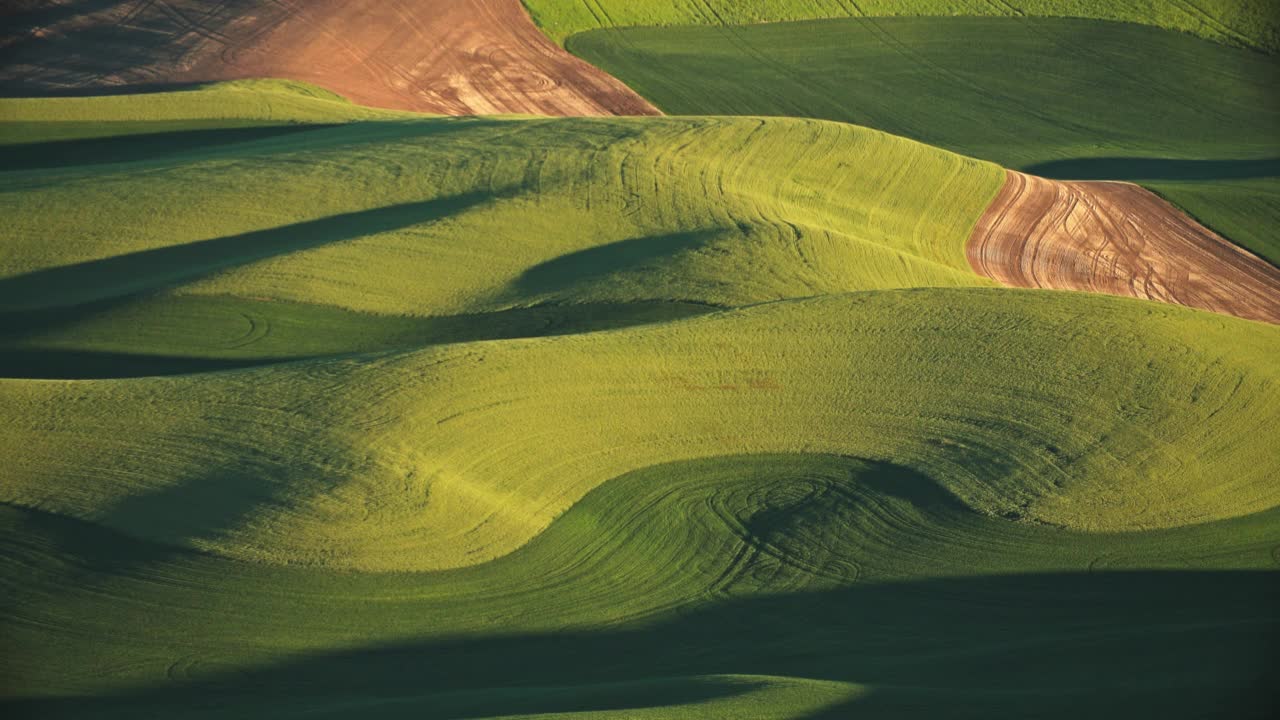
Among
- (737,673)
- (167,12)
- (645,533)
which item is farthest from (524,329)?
(167,12)

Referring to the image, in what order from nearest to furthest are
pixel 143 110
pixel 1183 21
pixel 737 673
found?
pixel 737 673
pixel 143 110
pixel 1183 21

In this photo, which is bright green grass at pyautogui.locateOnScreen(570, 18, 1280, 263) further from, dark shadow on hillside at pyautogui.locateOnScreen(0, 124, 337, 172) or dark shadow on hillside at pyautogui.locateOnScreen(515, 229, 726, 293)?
dark shadow on hillside at pyautogui.locateOnScreen(515, 229, 726, 293)

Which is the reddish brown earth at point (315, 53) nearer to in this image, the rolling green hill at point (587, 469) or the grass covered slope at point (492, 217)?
the grass covered slope at point (492, 217)

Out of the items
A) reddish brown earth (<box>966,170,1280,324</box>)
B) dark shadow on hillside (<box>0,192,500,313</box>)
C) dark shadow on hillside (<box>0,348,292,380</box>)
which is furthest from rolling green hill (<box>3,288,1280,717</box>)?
reddish brown earth (<box>966,170,1280,324</box>)

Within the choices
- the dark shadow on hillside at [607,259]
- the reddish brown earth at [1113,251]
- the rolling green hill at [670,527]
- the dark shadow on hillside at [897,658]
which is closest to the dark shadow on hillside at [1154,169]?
the reddish brown earth at [1113,251]

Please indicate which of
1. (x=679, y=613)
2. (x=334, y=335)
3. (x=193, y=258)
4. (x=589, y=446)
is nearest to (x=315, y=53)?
(x=193, y=258)

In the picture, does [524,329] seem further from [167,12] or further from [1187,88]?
[1187,88]
